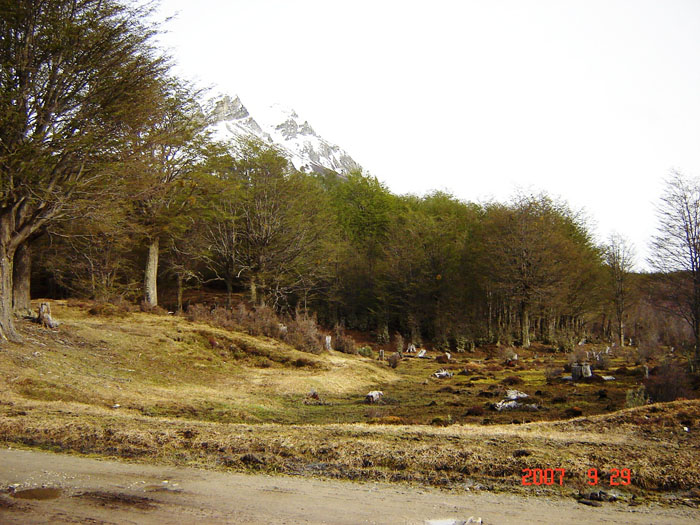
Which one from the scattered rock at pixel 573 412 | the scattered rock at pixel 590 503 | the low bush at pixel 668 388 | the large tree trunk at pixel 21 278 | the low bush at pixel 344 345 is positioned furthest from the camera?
the low bush at pixel 344 345

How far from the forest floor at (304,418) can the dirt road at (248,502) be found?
0.42 meters

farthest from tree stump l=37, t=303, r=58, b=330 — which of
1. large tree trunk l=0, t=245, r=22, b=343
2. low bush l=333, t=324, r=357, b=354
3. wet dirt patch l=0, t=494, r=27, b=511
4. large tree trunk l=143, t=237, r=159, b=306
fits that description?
low bush l=333, t=324, r=357, b=354

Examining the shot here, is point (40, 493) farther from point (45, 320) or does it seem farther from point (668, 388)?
point (668, 388)

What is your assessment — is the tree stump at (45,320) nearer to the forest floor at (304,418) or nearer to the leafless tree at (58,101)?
the forest floor at (304,418)

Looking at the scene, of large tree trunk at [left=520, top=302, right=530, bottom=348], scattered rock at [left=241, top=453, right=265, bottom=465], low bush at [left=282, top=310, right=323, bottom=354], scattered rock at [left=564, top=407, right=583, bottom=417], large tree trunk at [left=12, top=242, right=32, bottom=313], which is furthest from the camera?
large tree trunk at [left=520, top=302, right=530, bottom=348]

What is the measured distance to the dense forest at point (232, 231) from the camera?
49.3 feet

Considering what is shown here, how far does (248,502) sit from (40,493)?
91.6 inches

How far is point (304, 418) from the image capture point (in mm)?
12312

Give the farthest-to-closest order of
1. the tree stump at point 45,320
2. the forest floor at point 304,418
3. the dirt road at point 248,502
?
the tree stump at point 45,320 < the forest floor at point 304,418 < the dirt road at point 248,502

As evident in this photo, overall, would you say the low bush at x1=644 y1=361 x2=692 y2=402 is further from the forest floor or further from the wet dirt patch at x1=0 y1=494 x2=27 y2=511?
the wet dirt patch at x1=0 y1=494 x2=27 y2=511

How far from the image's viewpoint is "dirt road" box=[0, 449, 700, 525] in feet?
16.8

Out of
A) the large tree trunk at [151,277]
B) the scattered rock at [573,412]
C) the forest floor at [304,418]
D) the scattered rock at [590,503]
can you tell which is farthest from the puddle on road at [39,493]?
the large tree trunk at [151,277]
